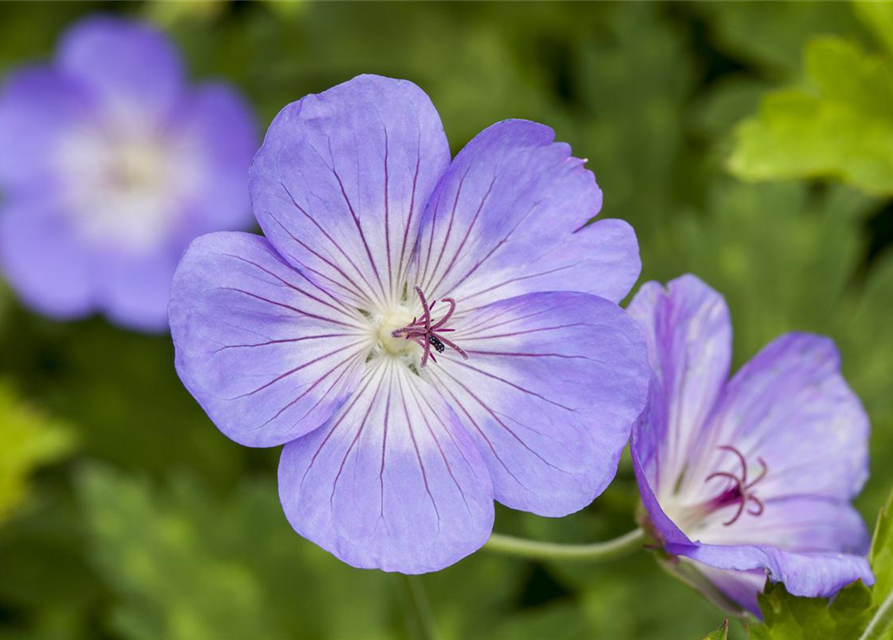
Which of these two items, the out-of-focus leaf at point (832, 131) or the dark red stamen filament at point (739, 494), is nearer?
the dark red stamen filament at point (739, 494)

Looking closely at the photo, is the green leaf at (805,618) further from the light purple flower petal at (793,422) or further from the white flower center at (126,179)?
the white flower center at (126,179)

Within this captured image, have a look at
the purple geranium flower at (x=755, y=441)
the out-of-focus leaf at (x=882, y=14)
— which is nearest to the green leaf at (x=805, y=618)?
the purple geranium flower at (x=755, y=441)

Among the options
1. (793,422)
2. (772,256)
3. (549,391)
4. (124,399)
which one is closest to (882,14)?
(772,256)

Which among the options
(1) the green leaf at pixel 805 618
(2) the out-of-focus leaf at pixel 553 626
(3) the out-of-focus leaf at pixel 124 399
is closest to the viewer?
(1) the green leaf at pixel 805 618

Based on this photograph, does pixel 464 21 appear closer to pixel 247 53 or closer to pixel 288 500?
pixel 247 53

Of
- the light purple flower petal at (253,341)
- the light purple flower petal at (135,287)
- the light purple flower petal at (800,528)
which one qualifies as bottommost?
the light purple flower petal at (135,287)

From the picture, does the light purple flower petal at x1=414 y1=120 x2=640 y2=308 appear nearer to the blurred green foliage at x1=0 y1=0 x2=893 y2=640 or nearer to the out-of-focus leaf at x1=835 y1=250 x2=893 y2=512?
the blurred green foliage at x1=0 y1=0 x2=893 y2=640
